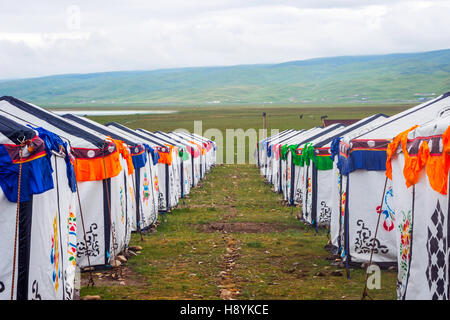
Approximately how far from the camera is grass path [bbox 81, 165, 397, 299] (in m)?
10.2

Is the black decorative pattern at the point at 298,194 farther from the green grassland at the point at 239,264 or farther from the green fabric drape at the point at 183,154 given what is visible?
the green fabric drape at the point at 183,154

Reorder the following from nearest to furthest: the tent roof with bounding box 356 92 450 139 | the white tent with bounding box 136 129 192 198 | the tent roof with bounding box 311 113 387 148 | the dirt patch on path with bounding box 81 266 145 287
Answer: the dirt patch on path with bounding box 81 266 145 287
the tent roof with bounding box 356 92 450 139
the tent roof with bounding box 311 113 387 148
the white tent with bounding box 136 129 192 198

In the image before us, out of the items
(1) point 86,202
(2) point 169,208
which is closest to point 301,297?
(1) point 86,202

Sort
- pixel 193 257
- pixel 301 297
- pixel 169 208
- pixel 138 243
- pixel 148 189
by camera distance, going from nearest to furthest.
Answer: pixel 301 297, pixel 193 257, pixel 138 243, pixel 148 189, pixel 169 208

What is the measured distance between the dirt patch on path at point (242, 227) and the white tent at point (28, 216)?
9.49 meters

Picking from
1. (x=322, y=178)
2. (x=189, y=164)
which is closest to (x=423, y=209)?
(x=322, y=178)

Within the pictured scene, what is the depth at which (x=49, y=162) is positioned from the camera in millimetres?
7457

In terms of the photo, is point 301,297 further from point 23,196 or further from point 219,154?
point 219,154

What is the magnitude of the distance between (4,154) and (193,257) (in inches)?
286

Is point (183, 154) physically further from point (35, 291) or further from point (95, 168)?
point (35, 291)

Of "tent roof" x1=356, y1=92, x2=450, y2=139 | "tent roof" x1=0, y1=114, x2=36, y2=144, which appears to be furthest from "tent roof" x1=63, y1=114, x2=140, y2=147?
"tent roof" x1=0, y1=114, x2=36, y2=144

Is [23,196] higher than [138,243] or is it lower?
higher

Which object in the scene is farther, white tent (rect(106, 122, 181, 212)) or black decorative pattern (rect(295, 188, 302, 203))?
black decorative pattern (rect(295, 188, 302, 203))

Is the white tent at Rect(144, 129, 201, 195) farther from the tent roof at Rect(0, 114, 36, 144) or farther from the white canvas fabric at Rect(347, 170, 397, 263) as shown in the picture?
the tent roof at Rect(0, 114, 36, 144)
